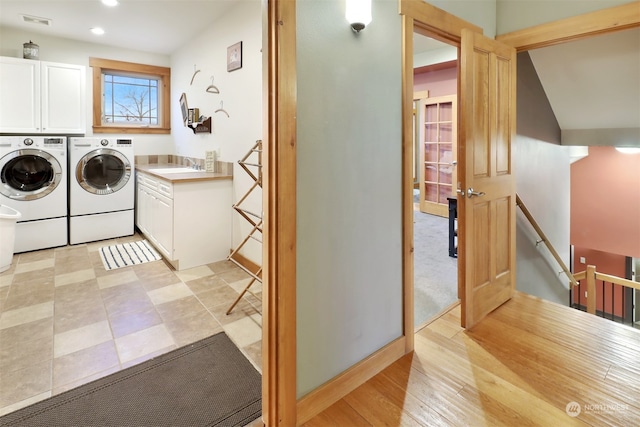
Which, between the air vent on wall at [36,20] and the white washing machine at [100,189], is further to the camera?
the white washing machine at [100,189]

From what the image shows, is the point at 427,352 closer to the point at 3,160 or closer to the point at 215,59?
the point at 215,59

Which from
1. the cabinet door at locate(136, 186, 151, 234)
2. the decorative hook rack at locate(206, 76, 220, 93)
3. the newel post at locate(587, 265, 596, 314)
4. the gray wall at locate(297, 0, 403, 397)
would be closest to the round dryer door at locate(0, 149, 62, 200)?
the cabinet door at locate(136, 186, 151, 234)

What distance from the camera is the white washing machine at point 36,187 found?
12.8ft

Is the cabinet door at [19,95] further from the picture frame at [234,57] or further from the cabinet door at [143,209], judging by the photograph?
the picture frame at [234,57]

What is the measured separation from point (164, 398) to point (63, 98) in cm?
426

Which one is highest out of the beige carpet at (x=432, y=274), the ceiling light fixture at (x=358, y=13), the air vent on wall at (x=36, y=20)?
the air vent on wall at (x=36, y=20)

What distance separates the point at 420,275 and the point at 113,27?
14.7ft

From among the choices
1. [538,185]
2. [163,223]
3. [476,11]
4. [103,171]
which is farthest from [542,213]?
[103,171]

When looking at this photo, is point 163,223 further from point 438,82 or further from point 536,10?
point 438,82

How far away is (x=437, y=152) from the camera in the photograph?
6270mm

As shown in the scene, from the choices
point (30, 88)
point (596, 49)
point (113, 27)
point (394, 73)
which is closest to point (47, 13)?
point (113, 27)

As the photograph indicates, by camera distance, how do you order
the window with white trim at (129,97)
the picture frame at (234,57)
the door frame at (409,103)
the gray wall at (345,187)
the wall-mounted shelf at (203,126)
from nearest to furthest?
1. the gray wall at (345,187)
2. the door frame at (409,103)
3. the picture frame at (234,57)
4. the wall-mounted shelf at (203,126)
5. the window with white trim at (129,97)

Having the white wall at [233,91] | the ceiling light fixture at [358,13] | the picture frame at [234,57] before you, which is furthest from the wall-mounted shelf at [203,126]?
the ceiling light fixture at [358,13]

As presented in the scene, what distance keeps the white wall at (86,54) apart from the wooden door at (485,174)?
15.2ft
